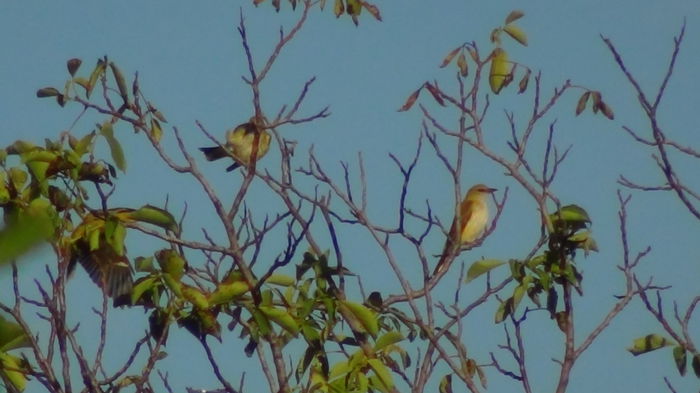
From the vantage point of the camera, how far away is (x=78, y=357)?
321 cm

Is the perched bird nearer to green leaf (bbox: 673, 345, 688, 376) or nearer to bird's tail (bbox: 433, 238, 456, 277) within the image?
bird's tail (bbox: 433, 238, 456, 277)

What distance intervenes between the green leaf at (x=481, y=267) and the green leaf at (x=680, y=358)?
653 millimetres

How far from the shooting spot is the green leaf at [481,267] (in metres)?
3.75

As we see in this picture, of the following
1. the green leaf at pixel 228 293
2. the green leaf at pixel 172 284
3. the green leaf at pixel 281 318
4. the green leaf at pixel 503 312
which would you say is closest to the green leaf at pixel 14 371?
the green leaf at pixel 172 284

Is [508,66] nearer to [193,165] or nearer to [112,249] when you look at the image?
[193,165]

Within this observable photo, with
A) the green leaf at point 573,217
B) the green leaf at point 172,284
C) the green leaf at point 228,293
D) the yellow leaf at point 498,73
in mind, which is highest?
the yellow leaf at point 498,73

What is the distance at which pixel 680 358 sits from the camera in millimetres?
3578

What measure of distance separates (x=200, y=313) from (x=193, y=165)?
2.78 feet

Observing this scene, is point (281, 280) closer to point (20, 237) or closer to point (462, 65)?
point (462, 65)

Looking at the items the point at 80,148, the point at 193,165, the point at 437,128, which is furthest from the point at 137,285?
the point at 437,128

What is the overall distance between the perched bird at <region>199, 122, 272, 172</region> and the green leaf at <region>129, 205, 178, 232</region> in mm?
830

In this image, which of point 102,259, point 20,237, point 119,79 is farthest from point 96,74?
point 20,237

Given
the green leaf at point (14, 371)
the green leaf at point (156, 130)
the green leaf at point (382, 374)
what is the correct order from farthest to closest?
the green leaf at point (156, 130), the green leaf at point (382, 374), the green leaf at point (14, 371)

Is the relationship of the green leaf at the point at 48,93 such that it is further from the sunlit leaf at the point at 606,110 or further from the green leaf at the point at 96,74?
the sunlit leaf at the point at 606,110
